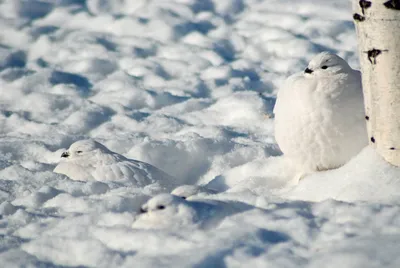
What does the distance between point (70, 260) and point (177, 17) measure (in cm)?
458

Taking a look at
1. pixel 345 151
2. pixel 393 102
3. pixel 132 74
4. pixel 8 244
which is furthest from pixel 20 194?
pixel 132 74

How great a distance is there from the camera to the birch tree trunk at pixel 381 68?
110 inches

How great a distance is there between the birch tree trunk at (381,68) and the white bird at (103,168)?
133cm

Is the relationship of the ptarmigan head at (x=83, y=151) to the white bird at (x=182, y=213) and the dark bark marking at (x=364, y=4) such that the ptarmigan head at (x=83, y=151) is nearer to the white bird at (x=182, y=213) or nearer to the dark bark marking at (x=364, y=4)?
the white bird at (x=182, y=213)

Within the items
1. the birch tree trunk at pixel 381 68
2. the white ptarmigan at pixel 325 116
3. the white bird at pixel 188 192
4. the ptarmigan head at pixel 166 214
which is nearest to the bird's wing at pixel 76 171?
the white bird at pixel 188 192

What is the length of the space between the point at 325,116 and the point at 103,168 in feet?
4.75

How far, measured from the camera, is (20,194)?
360 cm

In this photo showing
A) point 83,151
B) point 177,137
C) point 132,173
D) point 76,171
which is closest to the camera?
point 132,173

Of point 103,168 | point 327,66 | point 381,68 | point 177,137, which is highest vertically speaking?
point 381,68

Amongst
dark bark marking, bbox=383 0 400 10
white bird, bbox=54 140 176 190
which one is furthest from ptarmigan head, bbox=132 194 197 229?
dark bark marking, bbox=383 0 400 10

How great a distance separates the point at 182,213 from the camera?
279 cm

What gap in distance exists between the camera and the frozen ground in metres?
2.58

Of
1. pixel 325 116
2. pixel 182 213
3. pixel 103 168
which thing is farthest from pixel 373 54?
pixel 103 168

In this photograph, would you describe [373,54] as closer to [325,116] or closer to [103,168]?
[325,116]
